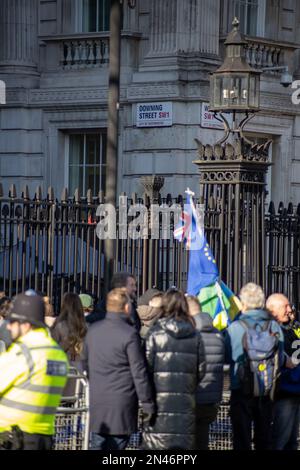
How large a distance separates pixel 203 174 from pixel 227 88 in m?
1.02

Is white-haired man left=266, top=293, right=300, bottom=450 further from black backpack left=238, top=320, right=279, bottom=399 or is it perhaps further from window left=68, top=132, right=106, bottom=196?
window left=68, top=132, right=106, bottom=196

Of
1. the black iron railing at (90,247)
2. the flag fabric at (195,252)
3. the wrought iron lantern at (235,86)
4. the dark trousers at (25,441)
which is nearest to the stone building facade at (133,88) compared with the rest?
the black iron railing at (90,247)

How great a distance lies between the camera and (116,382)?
11.0 metres

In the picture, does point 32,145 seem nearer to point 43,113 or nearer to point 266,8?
point 43,113

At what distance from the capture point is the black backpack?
12008 millimetres

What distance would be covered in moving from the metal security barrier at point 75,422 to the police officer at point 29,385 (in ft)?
5.72

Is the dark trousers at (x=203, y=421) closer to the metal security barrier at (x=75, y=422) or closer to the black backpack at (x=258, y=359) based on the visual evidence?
the black backpack at (x=258, y=359)

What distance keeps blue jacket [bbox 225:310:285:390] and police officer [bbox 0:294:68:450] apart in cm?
262

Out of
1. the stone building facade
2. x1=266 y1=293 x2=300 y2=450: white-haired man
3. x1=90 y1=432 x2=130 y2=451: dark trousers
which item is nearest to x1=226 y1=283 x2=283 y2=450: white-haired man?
x1=266 y1=293 x2=300 y2=450: white-haired man

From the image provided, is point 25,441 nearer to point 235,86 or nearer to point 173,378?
point 173,378

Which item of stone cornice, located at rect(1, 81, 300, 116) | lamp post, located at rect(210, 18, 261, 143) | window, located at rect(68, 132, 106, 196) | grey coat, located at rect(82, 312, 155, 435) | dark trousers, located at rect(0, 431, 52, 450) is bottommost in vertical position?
dark trousers, located at rect(0, 431, 52, 450)

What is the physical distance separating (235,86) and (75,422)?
5.70 metres

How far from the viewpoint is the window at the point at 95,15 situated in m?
26.5

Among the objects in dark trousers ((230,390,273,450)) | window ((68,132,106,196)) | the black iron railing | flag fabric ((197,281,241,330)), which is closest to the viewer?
dark trousers ((230,390,273,450))
